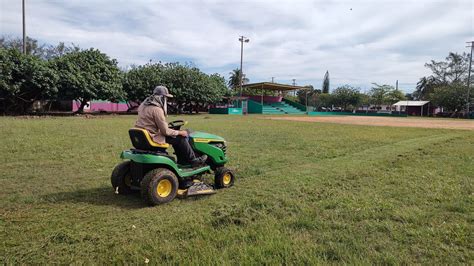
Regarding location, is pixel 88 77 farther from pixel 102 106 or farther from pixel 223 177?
pixel 223 177

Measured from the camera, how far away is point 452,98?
55438 mm

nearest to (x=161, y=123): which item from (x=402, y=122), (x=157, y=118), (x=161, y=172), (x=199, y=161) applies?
(x=157, y=118)

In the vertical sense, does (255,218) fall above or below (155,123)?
below

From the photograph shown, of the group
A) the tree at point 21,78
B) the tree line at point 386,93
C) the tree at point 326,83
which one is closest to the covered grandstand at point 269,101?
the tree line at point 386,93

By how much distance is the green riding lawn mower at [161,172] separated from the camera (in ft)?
14.5

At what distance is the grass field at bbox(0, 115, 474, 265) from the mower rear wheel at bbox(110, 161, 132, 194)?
0.15 metres

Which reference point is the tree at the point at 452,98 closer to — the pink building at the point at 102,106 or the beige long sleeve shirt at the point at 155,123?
the pink building at the point at 102,106

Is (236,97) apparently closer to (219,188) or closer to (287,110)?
(287,110)

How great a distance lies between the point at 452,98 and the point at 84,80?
54.8 metres

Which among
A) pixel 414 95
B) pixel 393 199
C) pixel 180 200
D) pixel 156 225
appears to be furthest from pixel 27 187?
pixel 414 95

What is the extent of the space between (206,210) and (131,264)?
1528 millimetres

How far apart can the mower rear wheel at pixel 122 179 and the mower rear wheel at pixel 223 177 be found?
50.8 inches

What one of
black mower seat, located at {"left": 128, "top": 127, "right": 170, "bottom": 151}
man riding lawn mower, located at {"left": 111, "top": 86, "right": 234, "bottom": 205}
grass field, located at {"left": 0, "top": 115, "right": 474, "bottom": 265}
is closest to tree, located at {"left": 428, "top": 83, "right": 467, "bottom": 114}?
grass field, located at {"left": 0, "top": 115, "right": 474, "bottom": 265}

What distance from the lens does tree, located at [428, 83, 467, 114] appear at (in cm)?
5503
